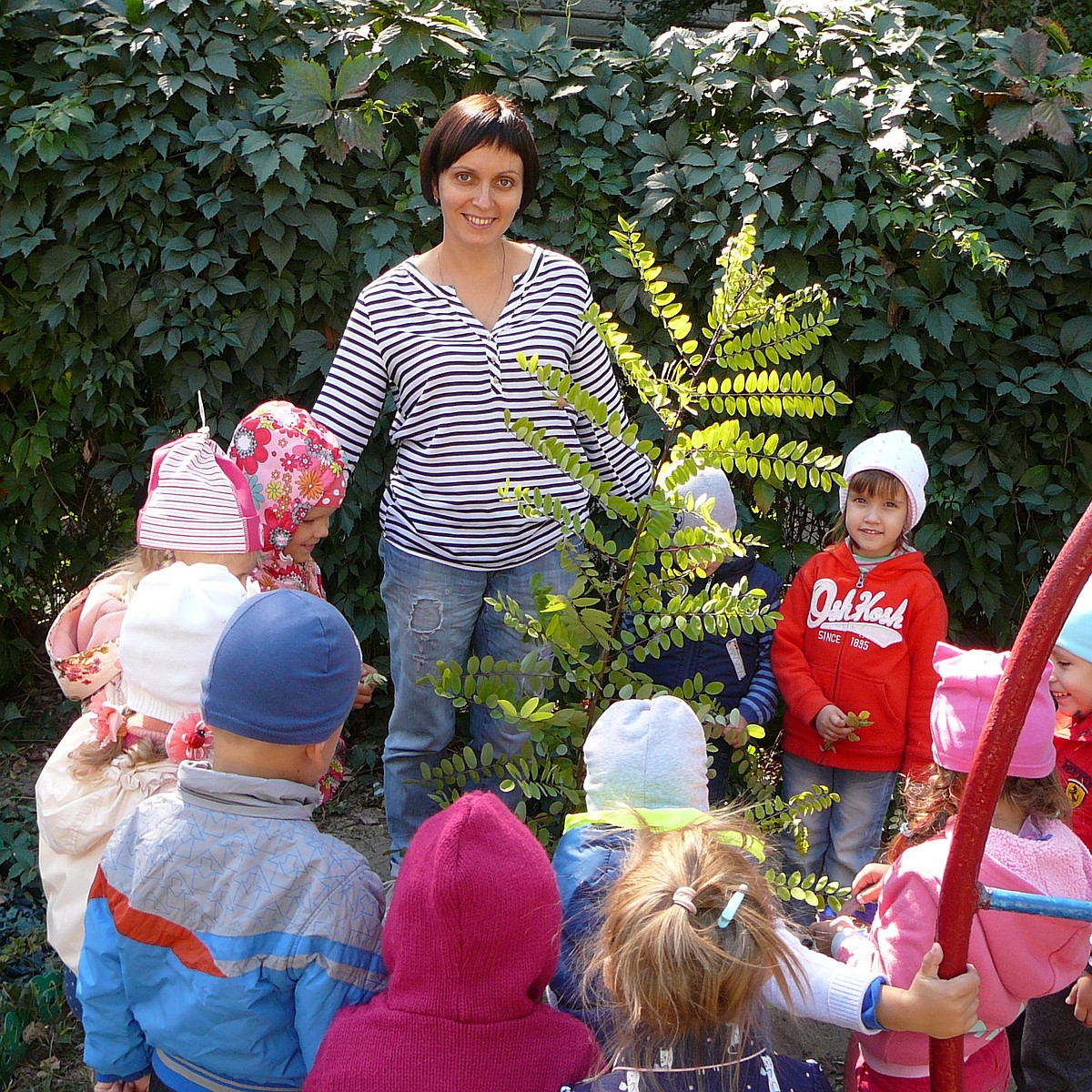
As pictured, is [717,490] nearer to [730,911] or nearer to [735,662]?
[735,662]

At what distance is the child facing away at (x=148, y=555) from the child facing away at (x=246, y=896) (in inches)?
23.2

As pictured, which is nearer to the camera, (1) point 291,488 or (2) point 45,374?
(1) point 291,488

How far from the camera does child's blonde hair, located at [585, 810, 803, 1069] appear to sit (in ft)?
4.67

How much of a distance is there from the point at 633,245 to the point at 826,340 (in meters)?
1.82

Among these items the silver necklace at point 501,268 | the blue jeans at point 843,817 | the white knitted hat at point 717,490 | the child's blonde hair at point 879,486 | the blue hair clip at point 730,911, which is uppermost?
the silver necklace at point 501,268

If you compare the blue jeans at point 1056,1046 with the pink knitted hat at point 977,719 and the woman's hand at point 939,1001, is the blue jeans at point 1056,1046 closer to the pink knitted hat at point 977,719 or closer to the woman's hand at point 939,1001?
the pink knitted hat at point 977,719

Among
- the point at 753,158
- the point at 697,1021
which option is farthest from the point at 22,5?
the point at 697,1021

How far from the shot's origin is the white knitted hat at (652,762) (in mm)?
1868

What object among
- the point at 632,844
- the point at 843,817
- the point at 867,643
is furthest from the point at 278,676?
the point at 843,817

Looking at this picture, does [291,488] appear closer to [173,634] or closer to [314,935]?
[173,634]

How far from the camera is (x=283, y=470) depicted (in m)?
2.64

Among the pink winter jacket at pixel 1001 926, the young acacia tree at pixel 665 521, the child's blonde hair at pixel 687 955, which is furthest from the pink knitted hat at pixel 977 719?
the child's blonde hair at pixel 687 955

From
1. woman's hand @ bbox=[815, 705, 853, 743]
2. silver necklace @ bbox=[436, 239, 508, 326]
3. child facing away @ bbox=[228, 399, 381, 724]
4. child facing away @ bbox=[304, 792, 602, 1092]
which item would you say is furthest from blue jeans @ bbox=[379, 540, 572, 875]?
child facing away @ bbox=[304, 792, 602, 1092]

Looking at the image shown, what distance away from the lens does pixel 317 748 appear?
1.84 m
